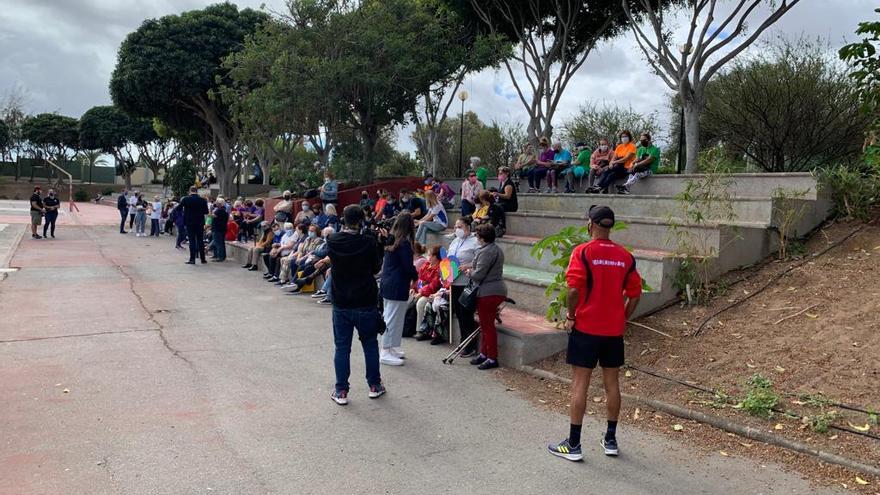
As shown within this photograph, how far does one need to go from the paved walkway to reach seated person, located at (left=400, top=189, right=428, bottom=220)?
5689mm

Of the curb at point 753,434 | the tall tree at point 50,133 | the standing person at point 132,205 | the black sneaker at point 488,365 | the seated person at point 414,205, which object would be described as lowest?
the black sneaker at point 488,365

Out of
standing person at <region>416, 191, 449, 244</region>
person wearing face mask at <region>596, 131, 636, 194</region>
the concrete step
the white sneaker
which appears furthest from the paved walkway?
person wearing face mask at <region>596, 131, 636, 194</region>

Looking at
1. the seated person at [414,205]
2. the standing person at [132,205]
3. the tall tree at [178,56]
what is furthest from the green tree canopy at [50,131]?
the seated person at [414,205]

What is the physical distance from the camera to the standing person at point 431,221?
13.0 meters

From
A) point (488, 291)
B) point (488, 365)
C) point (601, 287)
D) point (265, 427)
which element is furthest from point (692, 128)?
point (265, 427)

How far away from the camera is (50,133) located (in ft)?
212

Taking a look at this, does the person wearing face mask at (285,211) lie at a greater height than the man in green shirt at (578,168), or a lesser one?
lesser

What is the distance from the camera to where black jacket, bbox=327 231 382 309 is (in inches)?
223

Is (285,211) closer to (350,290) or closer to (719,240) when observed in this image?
(350,290)

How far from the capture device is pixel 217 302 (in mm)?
10734

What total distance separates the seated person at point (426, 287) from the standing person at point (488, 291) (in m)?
1.40

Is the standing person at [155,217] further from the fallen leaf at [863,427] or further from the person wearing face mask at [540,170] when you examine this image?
the fallen leaf at [863,427]

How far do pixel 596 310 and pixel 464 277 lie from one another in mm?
3242

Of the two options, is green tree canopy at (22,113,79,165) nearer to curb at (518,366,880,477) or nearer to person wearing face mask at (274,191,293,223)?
person wearing face mask at (274,191,293,223)
